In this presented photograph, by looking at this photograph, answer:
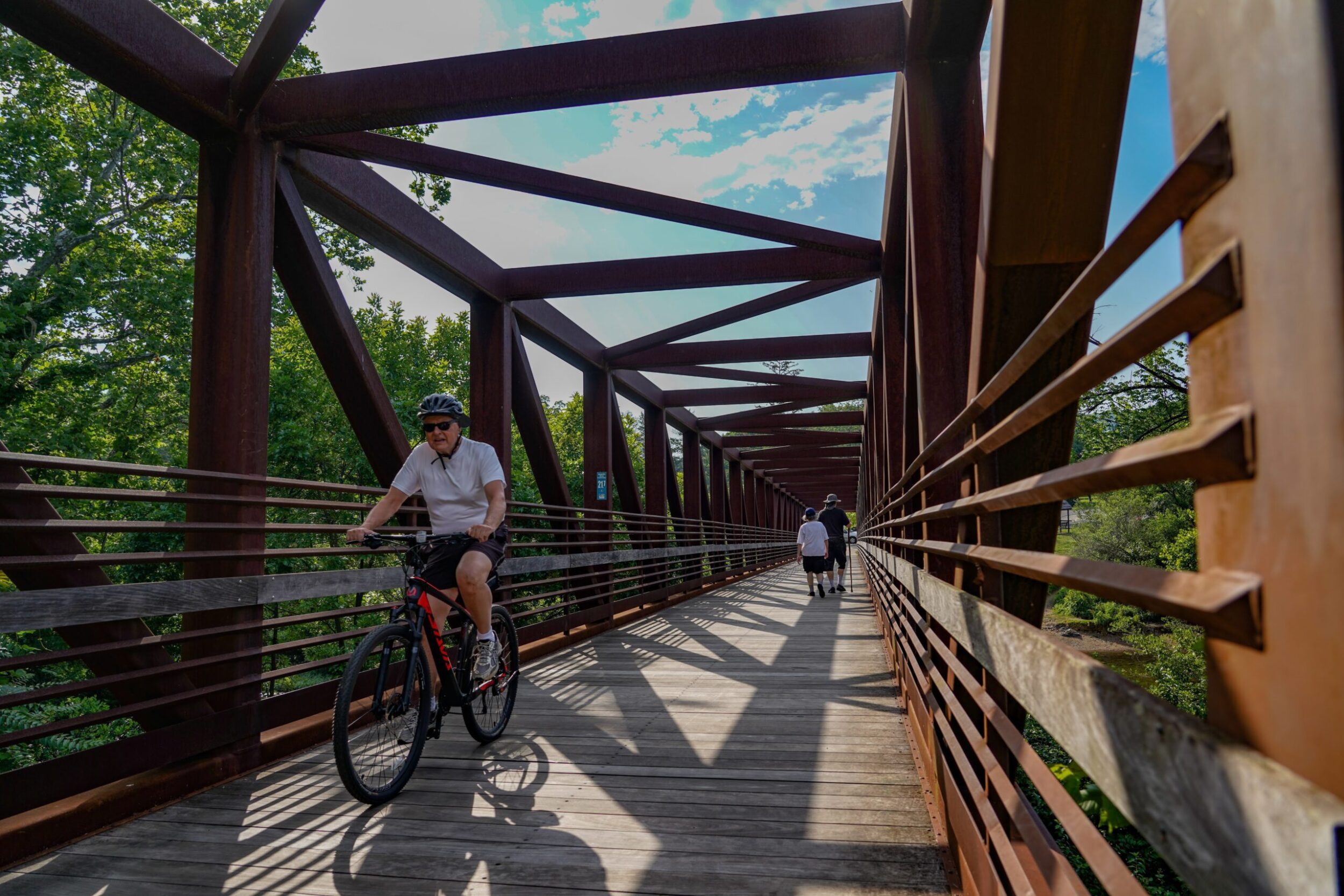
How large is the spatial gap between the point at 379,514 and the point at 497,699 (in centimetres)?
115

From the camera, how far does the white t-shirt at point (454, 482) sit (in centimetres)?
387

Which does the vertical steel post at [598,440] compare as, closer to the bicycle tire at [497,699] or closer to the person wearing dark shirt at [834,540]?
the person wearing dark shirt at [834,540]

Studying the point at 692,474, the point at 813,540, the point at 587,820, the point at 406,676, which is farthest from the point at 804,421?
the point at 587,820

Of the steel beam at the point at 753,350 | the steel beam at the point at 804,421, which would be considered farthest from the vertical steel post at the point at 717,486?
the steel beam at the point at 753,350

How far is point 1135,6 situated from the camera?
175cm

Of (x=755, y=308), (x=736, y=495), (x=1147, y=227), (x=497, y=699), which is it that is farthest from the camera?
(x=736, y=495)

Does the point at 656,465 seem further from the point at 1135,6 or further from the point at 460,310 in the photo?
the point at 460,310

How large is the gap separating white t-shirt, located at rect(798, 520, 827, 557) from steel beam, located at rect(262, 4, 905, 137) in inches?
368

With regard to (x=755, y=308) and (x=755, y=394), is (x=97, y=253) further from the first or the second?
(x=755, y=308)

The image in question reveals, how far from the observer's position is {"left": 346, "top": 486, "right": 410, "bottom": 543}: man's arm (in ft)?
11.4

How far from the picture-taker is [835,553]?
48.4ft

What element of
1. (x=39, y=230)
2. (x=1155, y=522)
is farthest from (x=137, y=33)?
(x=1155, y=522)

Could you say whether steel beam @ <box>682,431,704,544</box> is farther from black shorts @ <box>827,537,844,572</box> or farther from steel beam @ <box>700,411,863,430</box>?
black shorts @ <box>827,537,844,572</box>

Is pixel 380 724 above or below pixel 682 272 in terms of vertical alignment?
below
